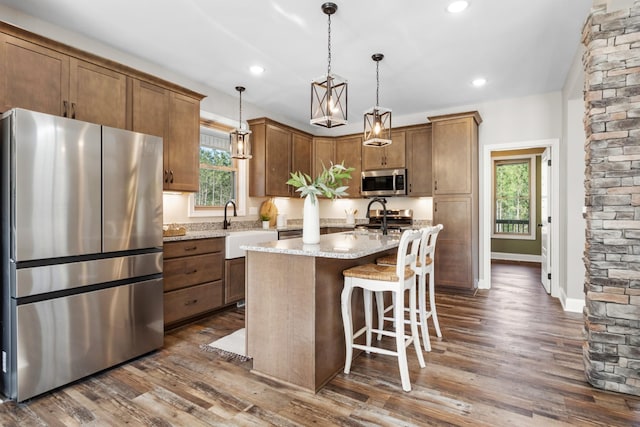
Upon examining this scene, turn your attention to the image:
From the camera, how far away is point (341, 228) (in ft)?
18.4

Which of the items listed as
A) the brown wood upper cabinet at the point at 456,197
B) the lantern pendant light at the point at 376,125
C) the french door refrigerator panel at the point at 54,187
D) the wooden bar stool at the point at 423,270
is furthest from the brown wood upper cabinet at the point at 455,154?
the french door refrigerator panel at the point at 54,187

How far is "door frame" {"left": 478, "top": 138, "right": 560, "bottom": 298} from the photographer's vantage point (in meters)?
4.52

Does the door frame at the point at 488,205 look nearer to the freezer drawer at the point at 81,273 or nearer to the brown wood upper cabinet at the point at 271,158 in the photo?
the brown wood upper cabinet at the point at 271,158

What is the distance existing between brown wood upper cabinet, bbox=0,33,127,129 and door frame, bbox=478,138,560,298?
4.58 metres

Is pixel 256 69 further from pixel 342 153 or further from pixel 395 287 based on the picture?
pixel 395 287

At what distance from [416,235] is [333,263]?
61 cm

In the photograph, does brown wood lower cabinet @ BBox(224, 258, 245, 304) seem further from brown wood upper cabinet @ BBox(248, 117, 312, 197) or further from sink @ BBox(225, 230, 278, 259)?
brown wood upper cabinet @ BBox(248, 117, 312, 197)

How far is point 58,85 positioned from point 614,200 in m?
4.01


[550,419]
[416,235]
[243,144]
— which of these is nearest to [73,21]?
[243,144]

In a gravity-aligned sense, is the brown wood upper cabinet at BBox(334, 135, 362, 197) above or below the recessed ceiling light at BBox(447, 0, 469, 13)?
below

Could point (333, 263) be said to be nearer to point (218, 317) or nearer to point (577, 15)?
point (218, 317)

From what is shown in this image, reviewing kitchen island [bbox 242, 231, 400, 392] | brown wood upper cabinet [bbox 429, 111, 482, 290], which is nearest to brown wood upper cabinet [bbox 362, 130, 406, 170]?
brown wood upper cabinet [bbox 429, 111, 482, 290]

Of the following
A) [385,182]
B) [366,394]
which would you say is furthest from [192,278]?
[385,182]

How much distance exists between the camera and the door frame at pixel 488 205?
452 centimetres
